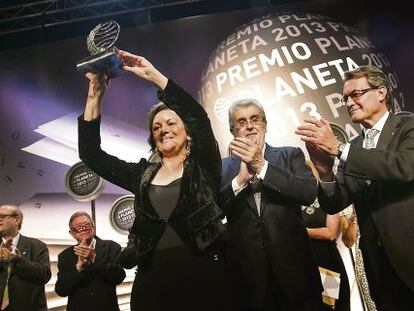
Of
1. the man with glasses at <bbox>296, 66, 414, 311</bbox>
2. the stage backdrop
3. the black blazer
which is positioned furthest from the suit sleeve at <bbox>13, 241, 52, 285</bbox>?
the man with glasses at <bbox>296, 66, 414, 311</bbox>

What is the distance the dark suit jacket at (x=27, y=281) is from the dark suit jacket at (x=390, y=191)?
2107 millimetres

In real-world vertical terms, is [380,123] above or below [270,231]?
above

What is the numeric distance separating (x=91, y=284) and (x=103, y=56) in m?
1.83

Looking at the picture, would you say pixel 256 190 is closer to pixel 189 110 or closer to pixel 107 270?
pixel 189 110

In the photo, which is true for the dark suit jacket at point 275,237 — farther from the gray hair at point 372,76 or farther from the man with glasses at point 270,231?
the gray hair at point 372,76

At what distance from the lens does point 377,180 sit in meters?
1.65

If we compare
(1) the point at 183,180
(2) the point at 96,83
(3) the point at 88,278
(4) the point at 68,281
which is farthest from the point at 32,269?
(1) the point at 183,180

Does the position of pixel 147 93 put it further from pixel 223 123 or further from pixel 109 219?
pixel 109 219

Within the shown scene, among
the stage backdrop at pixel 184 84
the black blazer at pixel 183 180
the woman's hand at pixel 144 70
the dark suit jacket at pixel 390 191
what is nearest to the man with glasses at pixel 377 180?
the dark suit jacket at pixel 390 191

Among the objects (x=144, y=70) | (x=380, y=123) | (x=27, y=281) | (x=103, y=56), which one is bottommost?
(x=27, y=281)

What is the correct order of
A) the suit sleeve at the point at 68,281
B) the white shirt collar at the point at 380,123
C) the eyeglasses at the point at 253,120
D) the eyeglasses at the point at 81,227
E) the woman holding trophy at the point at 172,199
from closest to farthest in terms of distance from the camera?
the woman holding trophy at the point at 172,199 < the white shirt collar at the point at 380,123 < the eyeglasses at the point at 253,120 < the suit sleeve at the point at 68,281 < the eyeglasses at the point at 81,227

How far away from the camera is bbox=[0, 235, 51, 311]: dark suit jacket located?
3.08 m

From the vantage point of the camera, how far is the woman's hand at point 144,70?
168 centimetres

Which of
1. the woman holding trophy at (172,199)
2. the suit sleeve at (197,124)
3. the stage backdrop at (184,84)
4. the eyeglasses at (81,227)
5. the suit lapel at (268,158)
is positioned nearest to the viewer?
the woman holding trophy at (172,199)
